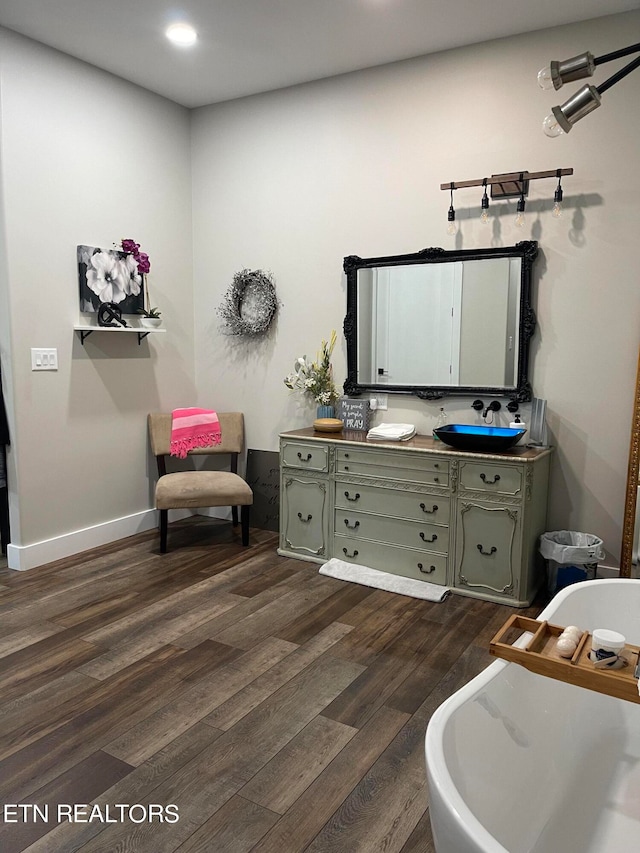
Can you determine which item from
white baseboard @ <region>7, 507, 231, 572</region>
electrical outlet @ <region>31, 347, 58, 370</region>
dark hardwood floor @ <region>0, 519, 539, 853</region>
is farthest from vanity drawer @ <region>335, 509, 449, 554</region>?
electrical outlet @ <region>31, 347, 58, 370</region>

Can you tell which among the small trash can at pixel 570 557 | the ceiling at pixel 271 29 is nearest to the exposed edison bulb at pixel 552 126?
the ceiling at pixel 271 29

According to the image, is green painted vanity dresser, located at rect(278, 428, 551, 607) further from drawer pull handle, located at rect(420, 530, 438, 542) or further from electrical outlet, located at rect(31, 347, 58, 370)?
electrical outlet, located at rect(31, 347, 58, 370)

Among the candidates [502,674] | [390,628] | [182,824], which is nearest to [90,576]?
[390,628]

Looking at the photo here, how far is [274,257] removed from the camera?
441 centimetres

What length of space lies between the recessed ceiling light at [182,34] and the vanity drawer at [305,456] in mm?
2325

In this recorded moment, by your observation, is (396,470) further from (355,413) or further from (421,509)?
(355,413)

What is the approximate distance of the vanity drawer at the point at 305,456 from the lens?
383cm

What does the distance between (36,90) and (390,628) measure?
347 cm

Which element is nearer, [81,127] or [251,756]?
[251,756]

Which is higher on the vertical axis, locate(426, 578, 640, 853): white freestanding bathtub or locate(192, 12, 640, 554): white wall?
locate(192, 12, 640, 554): white wall

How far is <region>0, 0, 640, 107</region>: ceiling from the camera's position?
10.3ft

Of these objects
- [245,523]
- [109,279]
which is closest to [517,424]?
[245,523]

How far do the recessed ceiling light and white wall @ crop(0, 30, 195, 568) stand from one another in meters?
0.69

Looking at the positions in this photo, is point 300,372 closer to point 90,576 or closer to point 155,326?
point 155,326
